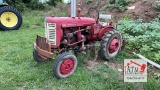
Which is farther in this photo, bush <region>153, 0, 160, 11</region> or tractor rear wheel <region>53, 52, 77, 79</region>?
bush <region>153, 0, 160, 11</region>

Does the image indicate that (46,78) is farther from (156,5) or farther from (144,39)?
(156,5)

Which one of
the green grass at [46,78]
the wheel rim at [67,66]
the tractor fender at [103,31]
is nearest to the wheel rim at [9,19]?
the green grass at [46,78]

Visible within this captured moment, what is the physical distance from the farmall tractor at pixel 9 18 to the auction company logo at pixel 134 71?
5.44 meters

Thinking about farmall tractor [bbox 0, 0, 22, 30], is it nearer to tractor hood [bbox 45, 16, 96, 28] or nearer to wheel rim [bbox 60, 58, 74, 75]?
tractor hood [bbox 45, 16, 96, 28]

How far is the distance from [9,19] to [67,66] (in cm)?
501

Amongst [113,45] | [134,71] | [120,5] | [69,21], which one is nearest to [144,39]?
[113,45]

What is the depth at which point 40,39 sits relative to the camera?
3672mm

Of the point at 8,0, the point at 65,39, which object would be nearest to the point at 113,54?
the point at 65,39

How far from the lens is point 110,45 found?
4184mm

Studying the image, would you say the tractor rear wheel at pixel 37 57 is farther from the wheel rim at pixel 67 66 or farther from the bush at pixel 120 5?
the bush at pixel 120 5

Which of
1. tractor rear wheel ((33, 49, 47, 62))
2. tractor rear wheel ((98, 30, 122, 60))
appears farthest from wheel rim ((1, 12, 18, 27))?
tractor rear wheel ((98, 30, 122, 60))

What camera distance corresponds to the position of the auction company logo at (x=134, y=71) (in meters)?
3.16

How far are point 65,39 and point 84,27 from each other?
572 millimetres

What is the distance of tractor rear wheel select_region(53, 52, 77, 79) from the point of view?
3.28 m
